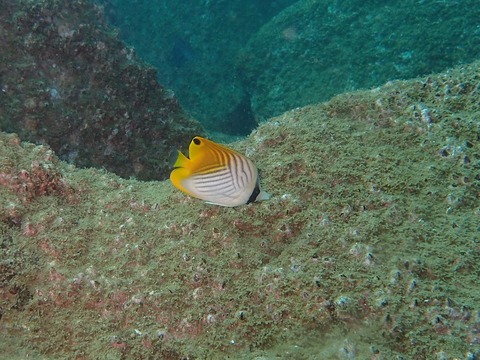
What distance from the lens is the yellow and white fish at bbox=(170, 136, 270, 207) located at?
2283mm

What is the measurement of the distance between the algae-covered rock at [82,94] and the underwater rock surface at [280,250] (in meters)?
2.05

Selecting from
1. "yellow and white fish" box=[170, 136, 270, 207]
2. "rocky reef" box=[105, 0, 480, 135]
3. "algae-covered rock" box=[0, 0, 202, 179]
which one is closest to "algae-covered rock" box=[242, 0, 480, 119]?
"rocky reef" box=[105, 0, 480, 135]

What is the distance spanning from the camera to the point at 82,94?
5637mm

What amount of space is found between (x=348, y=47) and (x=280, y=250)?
879 centimetres

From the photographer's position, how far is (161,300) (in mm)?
2562

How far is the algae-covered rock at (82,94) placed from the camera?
5316mm

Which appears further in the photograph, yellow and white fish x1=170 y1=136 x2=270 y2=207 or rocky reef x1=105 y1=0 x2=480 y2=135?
rocky reef x1=105 y1=0 x2=480 y2=135

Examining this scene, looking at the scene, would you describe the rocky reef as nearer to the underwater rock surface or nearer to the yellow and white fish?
the underwater rock surface

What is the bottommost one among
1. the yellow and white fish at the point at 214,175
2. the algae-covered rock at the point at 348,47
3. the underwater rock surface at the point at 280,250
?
the algae-covered rock at the point at 348,47

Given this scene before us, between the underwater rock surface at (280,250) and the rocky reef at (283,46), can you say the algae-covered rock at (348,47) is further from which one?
the underwater rock surface at (280,250)

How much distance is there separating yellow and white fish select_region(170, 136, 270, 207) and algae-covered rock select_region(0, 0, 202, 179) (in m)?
3.68

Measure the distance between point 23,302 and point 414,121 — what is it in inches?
135

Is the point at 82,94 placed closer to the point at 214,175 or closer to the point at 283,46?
the point at 214,175


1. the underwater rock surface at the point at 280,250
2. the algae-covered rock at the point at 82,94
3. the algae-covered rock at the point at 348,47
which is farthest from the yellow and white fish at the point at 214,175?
the algae-covered rock at the point at 348,47
